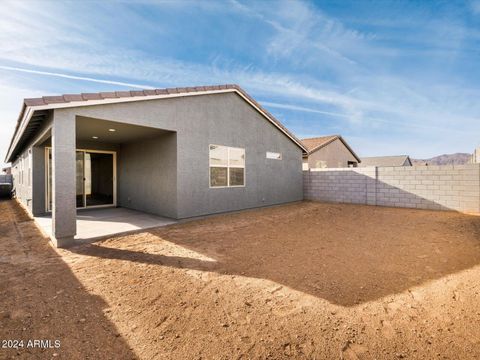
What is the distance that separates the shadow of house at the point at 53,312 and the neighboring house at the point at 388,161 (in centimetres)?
3837

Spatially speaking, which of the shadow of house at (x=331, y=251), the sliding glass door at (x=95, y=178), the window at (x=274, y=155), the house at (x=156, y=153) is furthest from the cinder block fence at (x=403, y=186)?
the sliding glass door at (x=95, y=178)

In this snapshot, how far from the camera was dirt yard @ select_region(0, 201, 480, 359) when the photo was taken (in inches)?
79.7

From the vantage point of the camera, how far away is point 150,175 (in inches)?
337

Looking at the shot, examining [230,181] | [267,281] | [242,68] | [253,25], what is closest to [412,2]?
[253,25]

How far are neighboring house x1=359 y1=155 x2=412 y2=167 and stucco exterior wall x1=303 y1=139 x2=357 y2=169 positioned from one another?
12.0 meters

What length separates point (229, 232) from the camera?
6.28 meters

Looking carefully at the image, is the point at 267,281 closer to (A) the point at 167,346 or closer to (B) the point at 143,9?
(A) the point at 167,346

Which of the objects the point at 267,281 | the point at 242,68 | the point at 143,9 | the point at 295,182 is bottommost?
the point at 267,281

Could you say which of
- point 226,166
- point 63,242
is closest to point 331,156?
point 226,166

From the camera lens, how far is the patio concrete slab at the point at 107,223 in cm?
587

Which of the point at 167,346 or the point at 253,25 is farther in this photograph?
the point at 253,25

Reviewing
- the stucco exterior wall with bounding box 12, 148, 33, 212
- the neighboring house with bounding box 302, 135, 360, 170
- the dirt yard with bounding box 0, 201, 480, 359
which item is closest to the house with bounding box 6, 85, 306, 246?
the stucco exterior wall with bounding box 12, 148, 33, 212

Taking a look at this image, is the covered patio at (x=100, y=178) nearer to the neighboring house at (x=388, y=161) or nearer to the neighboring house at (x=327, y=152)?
the neighboring house at (x=327, y=152)

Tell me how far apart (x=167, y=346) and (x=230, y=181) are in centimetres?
723
